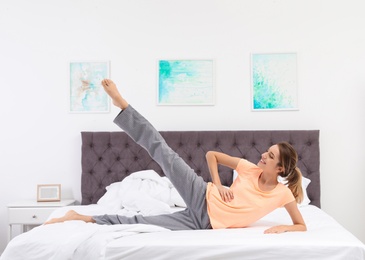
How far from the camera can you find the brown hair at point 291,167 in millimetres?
2717

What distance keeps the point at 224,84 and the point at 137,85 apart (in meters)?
0.74

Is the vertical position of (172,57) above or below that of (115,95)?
above

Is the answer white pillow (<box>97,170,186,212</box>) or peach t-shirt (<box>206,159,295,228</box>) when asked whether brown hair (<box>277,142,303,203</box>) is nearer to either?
peach t-shirt (<box>206,159,295,228</box>)

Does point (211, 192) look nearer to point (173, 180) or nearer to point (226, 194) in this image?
point (226, 194)

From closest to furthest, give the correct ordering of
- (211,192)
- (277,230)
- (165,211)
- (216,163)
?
1. (277,230)
2. (211,192)
3. (216,163)
4. (165,211)

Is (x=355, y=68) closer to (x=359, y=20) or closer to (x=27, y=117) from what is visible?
(x=359, y=20)

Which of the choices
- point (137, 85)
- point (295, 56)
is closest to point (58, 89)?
point (137, 85)

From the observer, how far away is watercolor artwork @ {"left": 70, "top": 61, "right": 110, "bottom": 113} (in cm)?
416

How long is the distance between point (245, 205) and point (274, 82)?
1626mm

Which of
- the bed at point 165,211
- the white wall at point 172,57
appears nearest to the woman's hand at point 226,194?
the bed at point 165,211

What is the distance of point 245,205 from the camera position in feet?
8.94

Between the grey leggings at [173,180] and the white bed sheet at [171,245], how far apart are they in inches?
9.7

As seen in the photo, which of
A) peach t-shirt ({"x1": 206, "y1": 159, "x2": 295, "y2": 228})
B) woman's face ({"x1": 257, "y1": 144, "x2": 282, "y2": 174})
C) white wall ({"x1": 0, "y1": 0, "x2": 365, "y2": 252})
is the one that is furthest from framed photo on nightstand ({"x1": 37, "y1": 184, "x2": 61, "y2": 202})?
woman's face ({"x1": 257, "y1": 144, "x2": 282, "y2": 174})

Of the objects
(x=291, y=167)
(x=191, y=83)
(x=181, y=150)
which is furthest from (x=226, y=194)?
(x=191, y=83)
